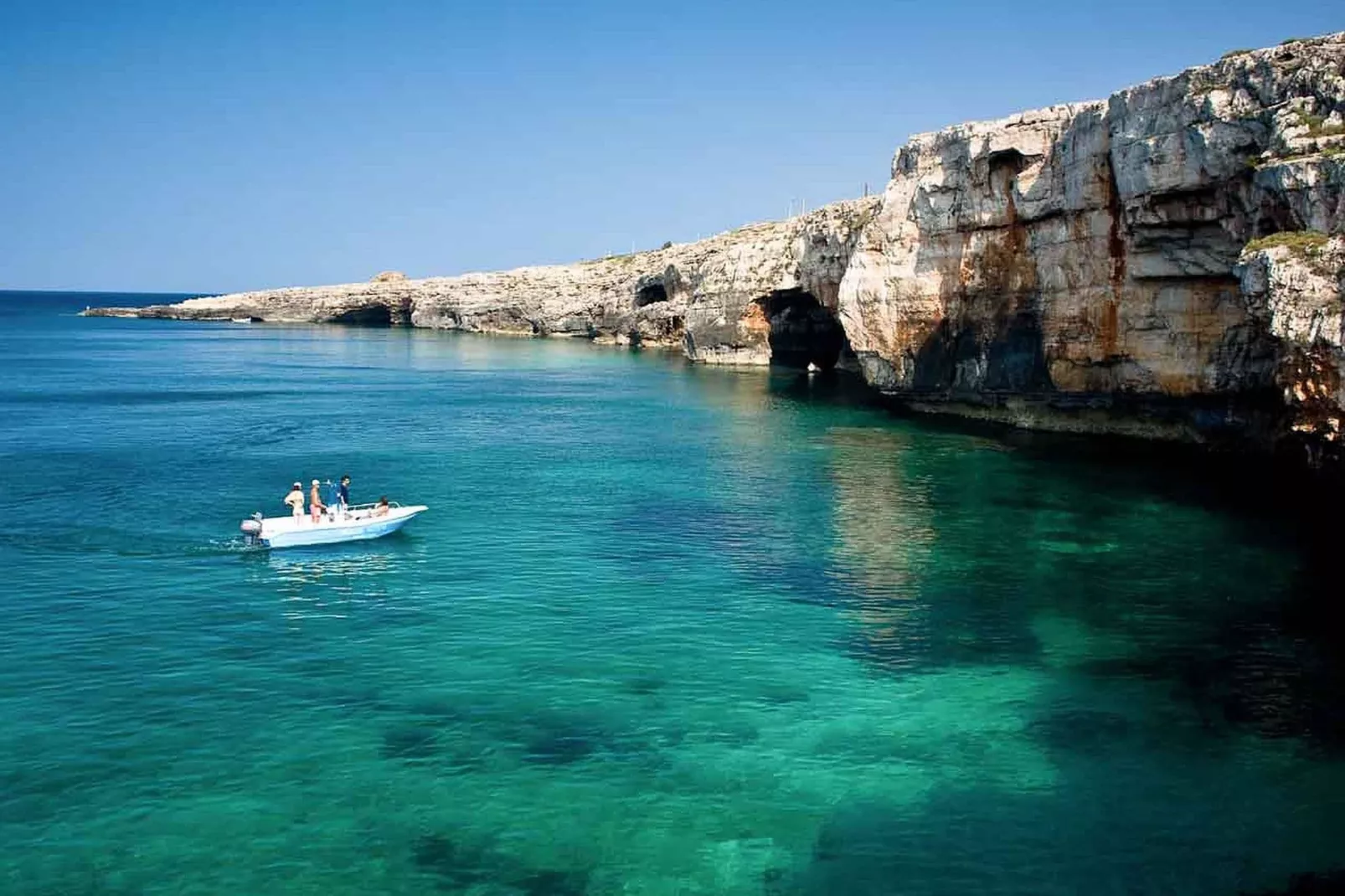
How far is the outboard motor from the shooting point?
36.2m

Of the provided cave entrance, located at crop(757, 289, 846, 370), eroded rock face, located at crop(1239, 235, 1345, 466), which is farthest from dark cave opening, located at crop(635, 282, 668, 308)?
eroded rock face, located at crop(1239, 235, 1345, 466)

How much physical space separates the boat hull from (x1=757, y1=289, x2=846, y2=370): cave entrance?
70757 mm

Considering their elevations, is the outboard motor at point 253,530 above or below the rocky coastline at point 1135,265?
below

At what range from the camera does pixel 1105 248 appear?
51.2 m

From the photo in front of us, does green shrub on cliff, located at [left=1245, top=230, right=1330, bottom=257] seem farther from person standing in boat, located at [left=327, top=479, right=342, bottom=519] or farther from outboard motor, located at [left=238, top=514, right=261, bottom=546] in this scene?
outboard motor, located at [left=238, top=514, right=261, bottom=546]

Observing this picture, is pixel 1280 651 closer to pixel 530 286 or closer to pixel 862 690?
pixel 862 690

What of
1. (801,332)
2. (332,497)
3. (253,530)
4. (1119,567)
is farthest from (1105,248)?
(801,332)

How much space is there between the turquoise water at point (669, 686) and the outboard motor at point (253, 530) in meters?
0.63

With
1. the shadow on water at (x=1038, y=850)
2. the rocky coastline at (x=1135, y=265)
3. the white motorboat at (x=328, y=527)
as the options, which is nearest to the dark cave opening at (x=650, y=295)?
the rocky coastline at (x=1135, y=265)

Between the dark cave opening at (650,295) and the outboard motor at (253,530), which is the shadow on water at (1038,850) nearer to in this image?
the outboard motor at (253,530)

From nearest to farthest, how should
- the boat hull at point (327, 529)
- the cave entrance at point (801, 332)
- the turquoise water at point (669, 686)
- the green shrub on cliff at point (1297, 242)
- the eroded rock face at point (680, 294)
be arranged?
the turquoise water at point (669, 686) → the green shrub on cliff at point (1297, 242) → the boat hull at point (327, 529) → the eroded rock face at point (680, 294) → the cave entrance at point (801, 332)

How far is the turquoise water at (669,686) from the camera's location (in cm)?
1833

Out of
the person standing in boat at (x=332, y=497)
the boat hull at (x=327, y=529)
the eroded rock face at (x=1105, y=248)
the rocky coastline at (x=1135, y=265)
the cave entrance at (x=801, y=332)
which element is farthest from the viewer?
the cave entrance at (x=801, y=332)

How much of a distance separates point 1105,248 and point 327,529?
37576 mm
